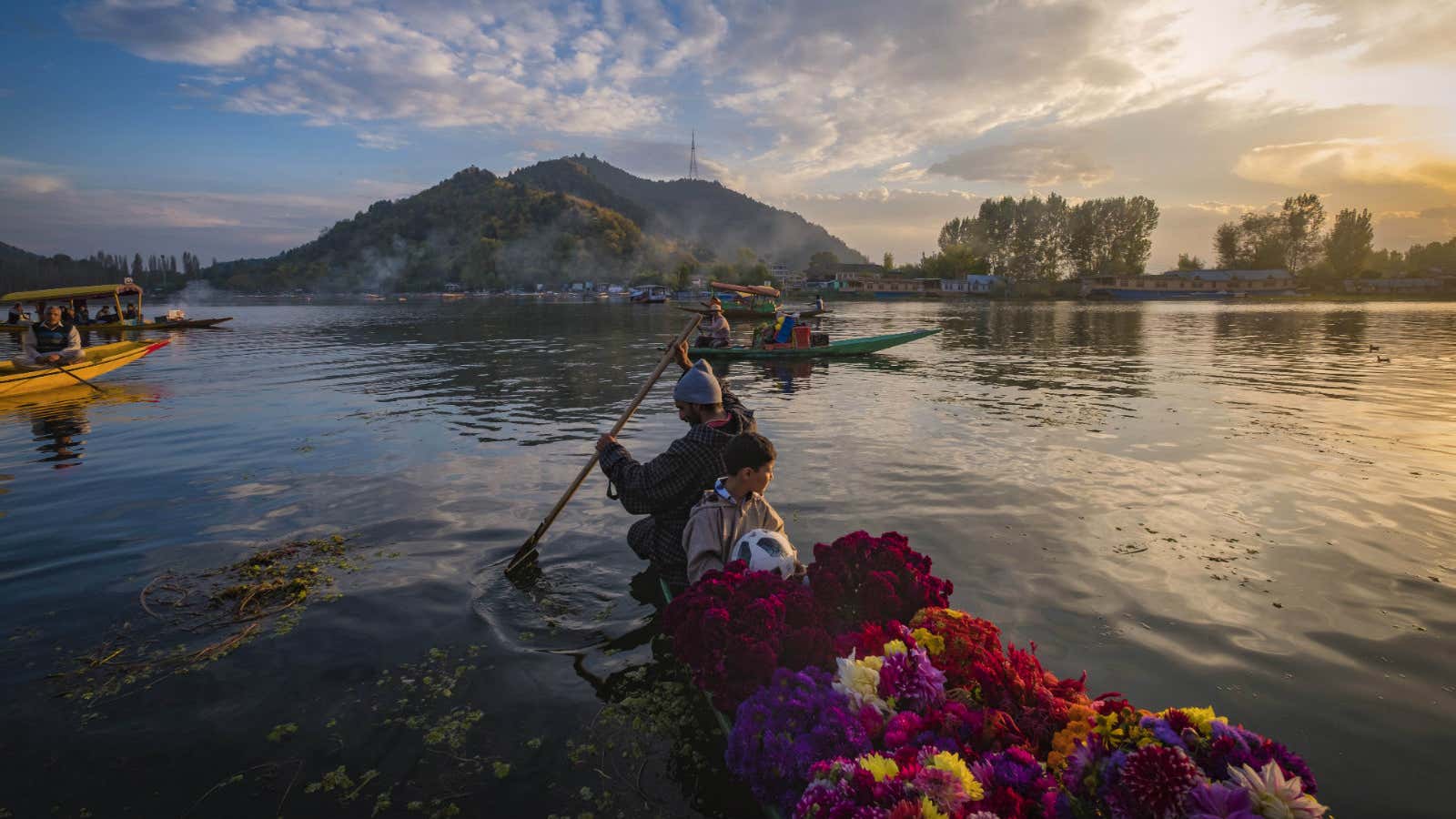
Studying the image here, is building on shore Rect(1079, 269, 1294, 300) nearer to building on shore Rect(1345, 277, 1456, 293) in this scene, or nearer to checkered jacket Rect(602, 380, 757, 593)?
building on shore Rect(1345, 277, 1456, 293)

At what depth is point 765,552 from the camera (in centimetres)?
446

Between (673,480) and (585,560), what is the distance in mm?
2445

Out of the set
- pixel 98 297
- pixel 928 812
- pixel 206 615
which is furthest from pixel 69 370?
pixel 928 812

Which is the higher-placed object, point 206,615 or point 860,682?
point 860,682

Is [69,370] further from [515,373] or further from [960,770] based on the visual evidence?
[960,770]

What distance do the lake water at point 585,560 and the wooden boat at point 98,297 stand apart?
226 inches

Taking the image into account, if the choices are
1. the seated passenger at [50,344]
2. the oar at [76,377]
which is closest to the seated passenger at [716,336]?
the oar at [76,377]

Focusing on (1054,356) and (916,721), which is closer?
(916,721)

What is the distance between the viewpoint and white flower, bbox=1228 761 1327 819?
7.16ft

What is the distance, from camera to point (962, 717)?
10.1 feet

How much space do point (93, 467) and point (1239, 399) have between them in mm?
Answer: 23395

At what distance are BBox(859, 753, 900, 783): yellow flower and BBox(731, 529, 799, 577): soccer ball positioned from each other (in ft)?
5.16

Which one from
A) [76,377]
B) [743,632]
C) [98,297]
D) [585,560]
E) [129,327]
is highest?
[98,297]

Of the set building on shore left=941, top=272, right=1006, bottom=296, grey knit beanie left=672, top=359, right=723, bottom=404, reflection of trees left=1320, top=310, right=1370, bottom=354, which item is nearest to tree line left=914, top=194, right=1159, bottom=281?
building on shore left=941, top=272, right=1006, bottom=296
